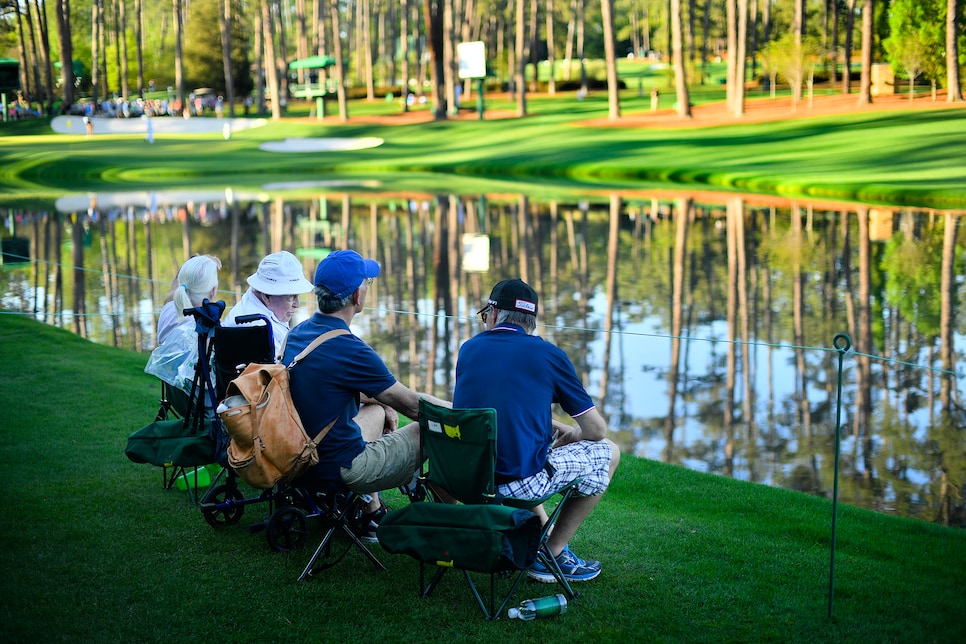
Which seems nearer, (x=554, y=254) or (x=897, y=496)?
(x=897, y=496)

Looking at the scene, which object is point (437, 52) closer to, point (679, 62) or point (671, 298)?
point (679, 62)

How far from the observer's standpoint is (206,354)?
5699 mm

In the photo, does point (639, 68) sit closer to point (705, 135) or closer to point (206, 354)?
point (705, 135)

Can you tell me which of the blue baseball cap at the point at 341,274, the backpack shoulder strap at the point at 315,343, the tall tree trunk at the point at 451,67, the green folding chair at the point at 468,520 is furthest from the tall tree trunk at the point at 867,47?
the green folding chair at the point at 468,520

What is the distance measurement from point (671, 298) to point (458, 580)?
952cm

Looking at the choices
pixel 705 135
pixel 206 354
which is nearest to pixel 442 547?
pixel 206 354

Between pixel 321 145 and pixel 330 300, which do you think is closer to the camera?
pixel 330 300

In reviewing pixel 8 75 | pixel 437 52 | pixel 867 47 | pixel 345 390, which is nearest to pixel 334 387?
pixel 345 390

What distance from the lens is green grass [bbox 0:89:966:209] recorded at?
97.5 ft

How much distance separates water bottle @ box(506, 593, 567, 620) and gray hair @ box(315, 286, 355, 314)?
165cm

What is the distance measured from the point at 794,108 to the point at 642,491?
42.5m

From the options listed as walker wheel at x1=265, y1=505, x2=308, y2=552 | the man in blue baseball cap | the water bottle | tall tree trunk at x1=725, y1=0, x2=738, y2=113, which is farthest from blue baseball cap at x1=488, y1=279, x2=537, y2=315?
tall tree trunk at x1=725, y1=0, x2=738, y2=113

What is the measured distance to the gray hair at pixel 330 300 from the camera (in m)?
5.04

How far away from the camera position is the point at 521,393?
4695 mm
